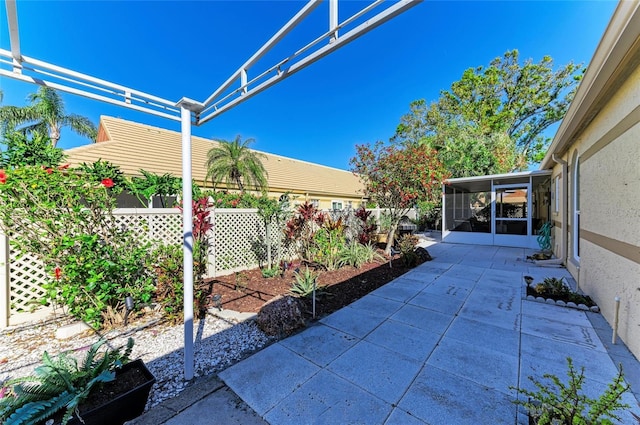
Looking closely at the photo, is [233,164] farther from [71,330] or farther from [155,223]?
[71,330]

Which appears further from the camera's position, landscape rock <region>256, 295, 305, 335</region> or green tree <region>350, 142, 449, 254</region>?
green tree <region>350, 142, 449, 254</region>

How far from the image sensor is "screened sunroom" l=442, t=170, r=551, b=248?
8930mm

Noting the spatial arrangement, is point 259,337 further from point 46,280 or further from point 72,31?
point 72,31

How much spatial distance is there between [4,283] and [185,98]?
3799mm

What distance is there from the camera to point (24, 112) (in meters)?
13.9

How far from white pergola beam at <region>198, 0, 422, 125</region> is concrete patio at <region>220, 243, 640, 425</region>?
2614 millimetres

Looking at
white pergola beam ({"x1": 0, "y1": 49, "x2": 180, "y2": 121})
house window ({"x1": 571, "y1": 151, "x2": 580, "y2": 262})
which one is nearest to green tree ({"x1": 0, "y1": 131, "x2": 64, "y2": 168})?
white pergola beam ({"x1": 0, "y1": 49, "x2": 180, "y2": 121})

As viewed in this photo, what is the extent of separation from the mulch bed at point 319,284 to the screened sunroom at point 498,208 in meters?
5.45

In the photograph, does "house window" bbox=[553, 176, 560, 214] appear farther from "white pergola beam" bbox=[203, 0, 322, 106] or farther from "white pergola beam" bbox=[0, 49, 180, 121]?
"white pergola beam" bbox=[0, 49, 180, 121]

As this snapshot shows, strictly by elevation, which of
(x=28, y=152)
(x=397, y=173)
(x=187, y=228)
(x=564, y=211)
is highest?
(x=397, y=173)

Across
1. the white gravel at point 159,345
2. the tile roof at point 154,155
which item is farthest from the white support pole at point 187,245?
the tile roof at point 154,155

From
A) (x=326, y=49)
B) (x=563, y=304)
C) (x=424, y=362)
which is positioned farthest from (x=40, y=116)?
(x=563, y=304)

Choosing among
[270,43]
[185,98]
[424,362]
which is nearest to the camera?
[270,43]

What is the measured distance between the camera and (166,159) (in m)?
10.6
